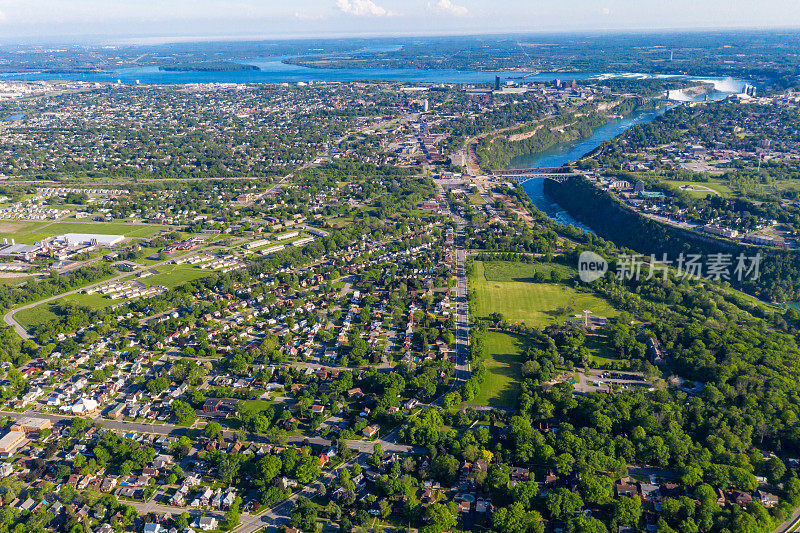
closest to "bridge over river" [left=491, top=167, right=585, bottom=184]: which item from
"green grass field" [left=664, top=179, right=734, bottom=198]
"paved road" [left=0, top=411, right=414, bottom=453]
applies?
"green grass field" [left=664, top=179, right=734, bottom=198]

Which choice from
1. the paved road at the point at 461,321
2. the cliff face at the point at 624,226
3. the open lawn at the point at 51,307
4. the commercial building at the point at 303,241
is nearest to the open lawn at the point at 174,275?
the open lawn at the point at 51,307

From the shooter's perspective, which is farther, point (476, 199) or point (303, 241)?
point (476, 199)

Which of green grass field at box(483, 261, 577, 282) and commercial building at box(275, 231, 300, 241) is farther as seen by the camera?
commercial building at box(275, 231, 300, 241)

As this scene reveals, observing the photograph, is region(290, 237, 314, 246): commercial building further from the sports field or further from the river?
the river

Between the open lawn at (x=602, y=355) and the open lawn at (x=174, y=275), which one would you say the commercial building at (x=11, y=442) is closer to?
the open lawn at (x=174, y=275)

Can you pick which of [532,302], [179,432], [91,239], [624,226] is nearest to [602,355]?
[532,302]

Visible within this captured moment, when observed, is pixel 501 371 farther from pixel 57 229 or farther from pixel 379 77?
pixel 379 77

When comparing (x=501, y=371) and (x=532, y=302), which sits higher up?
(x=532, y=302)
